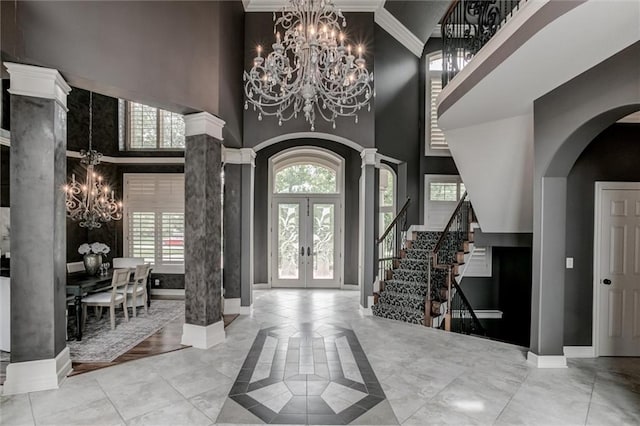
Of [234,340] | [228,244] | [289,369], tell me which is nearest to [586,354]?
[289,369]

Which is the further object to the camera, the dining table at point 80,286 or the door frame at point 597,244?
the dining table at point 80,286

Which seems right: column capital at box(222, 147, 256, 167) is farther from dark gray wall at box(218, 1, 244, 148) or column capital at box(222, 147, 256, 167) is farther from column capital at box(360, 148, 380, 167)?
column capital at box(360, 148, 380, 167)

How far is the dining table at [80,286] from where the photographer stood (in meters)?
4.62

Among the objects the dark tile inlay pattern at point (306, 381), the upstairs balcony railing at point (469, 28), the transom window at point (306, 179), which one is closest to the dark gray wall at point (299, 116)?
the upstairs balcony railing at point (469, 28)

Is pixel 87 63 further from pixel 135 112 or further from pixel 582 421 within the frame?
pixel 582 421

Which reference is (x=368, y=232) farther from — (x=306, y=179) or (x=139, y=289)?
(x=139, y=289)

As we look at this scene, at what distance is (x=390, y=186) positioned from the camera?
8.30 meters

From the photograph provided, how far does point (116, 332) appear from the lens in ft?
16.3

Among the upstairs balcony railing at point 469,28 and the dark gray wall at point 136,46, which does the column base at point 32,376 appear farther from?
the upstairs balcony railing at point 469,28

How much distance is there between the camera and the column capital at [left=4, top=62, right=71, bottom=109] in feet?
10.4

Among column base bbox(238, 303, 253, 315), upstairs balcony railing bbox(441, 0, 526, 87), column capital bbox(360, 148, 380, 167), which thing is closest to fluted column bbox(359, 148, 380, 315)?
column capital bbox(360, 148, 380, 167)

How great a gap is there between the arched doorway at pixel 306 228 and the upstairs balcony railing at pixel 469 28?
12.7 ft

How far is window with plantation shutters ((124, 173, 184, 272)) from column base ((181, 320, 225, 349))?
3.49 metres

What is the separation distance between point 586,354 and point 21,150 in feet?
22.5
